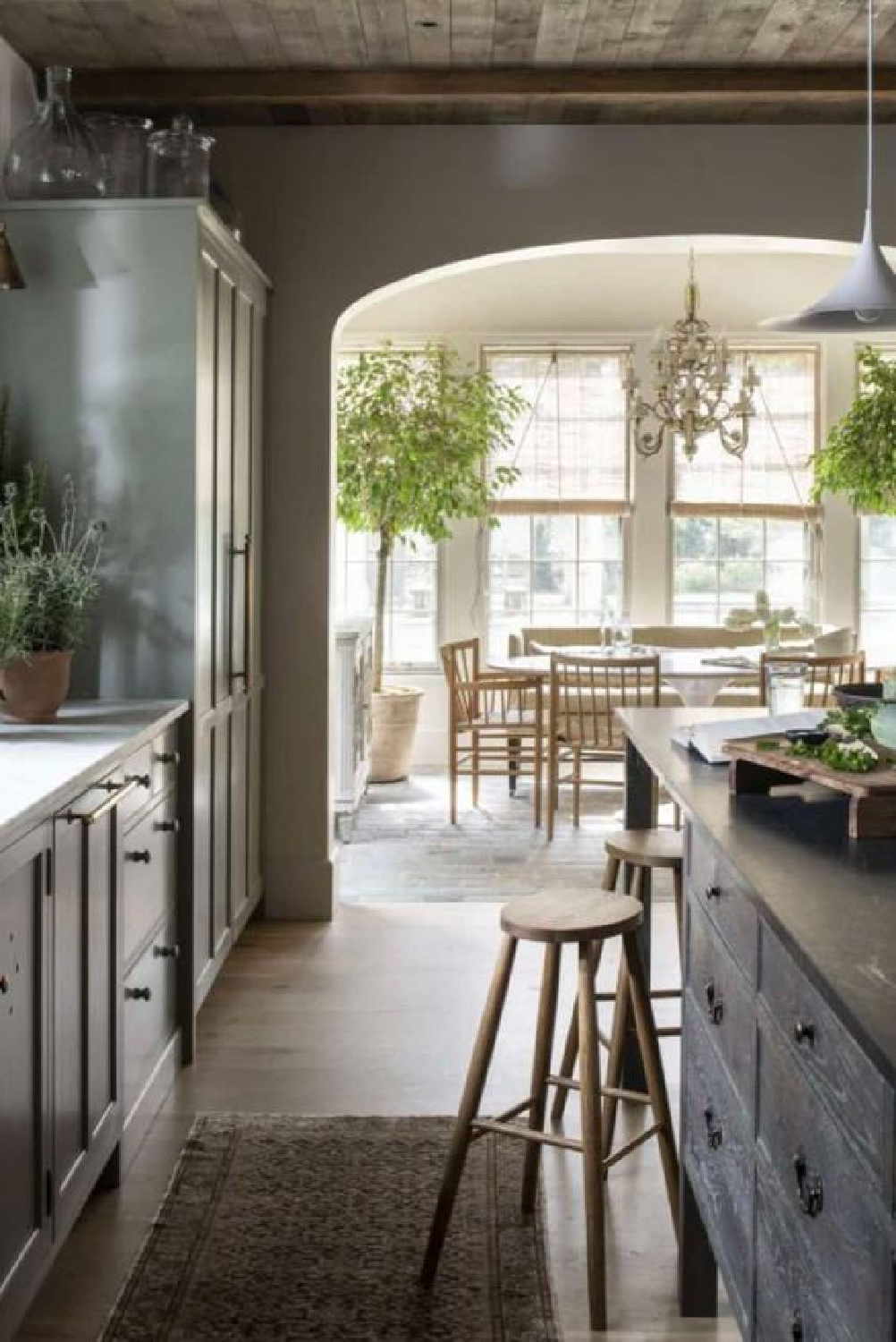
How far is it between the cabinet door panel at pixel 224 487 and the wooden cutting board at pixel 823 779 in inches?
79.0

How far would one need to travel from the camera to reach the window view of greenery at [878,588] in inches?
377

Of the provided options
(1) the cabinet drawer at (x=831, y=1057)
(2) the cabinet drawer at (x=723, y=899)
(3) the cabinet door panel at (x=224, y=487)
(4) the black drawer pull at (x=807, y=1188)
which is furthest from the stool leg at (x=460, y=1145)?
(3) the cabinet door panel at (x=224, y=487)

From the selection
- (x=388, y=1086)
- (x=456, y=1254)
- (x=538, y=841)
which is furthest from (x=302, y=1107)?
(x=538, y=841)

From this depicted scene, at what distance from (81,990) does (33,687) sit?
0.93m

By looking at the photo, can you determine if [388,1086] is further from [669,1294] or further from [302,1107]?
[669,1294]

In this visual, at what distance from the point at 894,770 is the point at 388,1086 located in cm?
191

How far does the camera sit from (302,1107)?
364 centimetres

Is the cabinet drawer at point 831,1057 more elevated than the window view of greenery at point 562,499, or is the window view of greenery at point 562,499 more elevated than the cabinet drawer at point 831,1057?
the window view of greenery at point 562,499

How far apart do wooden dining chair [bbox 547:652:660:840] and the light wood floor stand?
156cm

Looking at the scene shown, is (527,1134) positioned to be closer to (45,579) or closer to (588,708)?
(45,579)

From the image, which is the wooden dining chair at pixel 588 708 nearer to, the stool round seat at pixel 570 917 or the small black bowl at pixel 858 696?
the small black bowl at pixel 858 696

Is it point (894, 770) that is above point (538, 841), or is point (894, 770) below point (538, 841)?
above

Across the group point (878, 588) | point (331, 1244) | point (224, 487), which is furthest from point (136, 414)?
point (878, 588)

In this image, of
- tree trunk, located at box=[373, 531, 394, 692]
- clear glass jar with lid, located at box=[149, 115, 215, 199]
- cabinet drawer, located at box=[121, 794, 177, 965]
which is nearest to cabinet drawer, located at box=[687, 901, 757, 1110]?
cabinet drawer, located at box=[121, 794, 177, 965]
